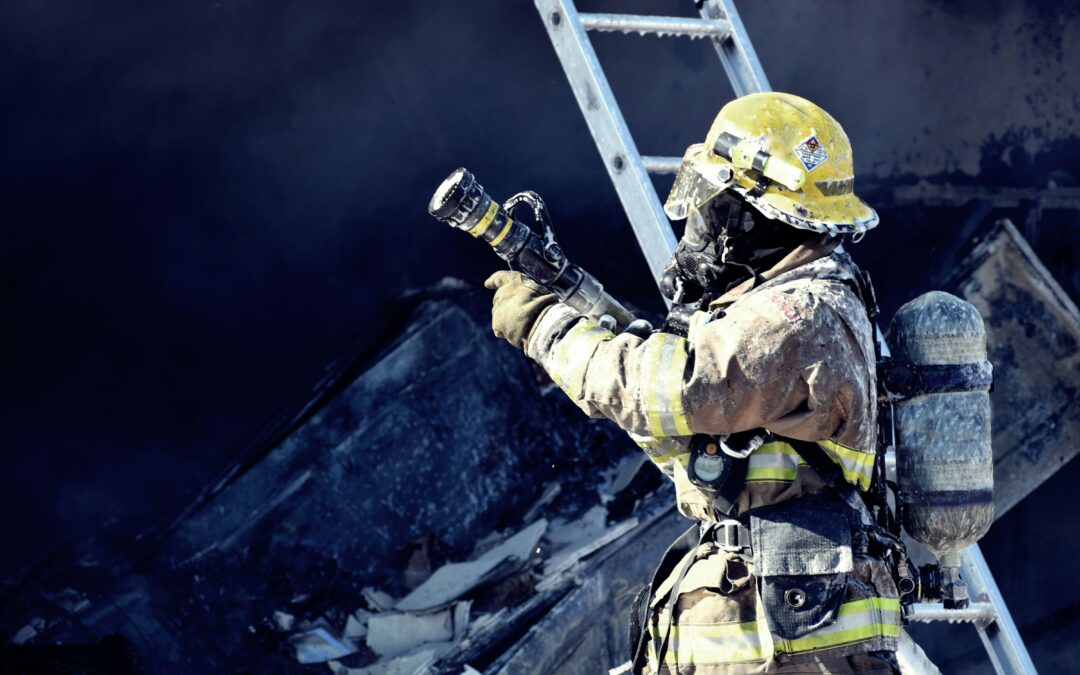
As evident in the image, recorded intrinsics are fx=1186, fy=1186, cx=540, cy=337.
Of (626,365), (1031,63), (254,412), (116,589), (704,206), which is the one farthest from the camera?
(1031,63)

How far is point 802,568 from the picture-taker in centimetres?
234

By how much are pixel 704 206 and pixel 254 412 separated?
8.06ft

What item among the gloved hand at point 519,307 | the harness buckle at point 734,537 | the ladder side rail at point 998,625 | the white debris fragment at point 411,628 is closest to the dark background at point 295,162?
the white debris fragment at point 411,628

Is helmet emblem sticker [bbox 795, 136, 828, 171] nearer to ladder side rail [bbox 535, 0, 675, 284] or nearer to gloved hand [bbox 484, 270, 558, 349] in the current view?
gloved hand [bbox 484, 270, 558, 349]

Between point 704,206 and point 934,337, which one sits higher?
point 704,206

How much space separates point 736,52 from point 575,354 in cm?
164

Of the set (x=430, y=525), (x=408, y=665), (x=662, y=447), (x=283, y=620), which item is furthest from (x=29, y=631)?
(x=662, y=447)

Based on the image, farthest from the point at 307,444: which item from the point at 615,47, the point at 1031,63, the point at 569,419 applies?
the point at 1031,63

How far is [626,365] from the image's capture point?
7.45 ft

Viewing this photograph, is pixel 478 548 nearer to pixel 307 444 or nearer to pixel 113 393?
pixel 307 444

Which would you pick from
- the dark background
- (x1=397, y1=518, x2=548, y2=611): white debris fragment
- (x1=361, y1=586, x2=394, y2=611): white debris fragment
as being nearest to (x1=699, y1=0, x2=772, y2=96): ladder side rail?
the dark background

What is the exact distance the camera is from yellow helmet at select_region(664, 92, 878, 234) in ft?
7.89

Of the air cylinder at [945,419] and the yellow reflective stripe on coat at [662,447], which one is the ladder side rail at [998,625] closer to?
the air cylinder at [945,419]

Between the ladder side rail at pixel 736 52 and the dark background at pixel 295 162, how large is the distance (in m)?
0.94
